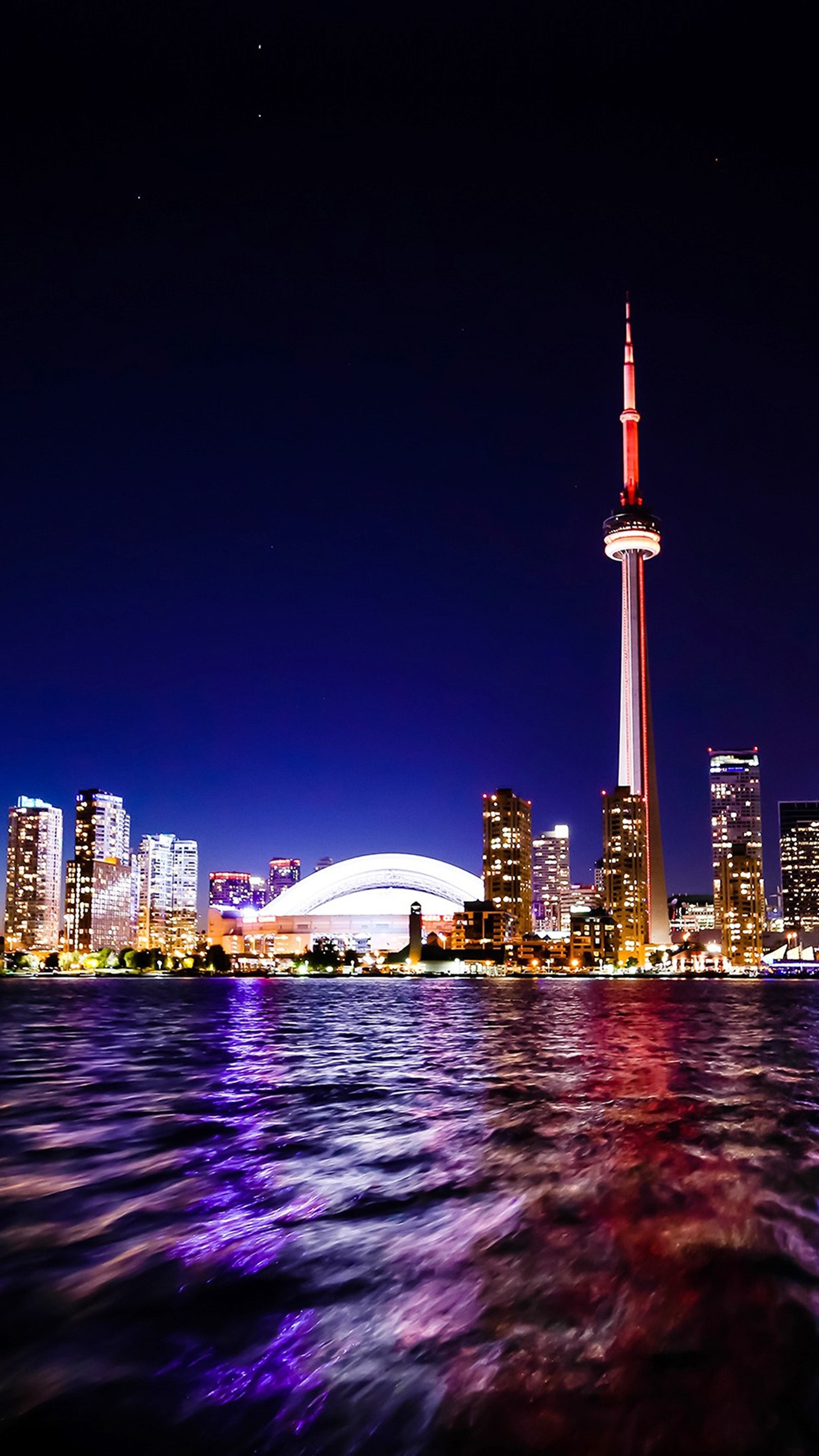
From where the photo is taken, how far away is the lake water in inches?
213

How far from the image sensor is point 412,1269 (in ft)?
27.4

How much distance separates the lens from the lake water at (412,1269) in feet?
17.7

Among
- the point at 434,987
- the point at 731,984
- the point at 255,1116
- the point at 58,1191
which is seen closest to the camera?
the point at 58,1191

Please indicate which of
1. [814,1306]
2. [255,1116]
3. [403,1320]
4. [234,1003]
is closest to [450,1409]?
[403,1320]

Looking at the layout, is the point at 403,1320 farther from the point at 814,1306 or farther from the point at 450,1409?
the point at 814,1306

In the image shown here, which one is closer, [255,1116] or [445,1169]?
[445,1169]

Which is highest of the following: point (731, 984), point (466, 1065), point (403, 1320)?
point (403, 1320)

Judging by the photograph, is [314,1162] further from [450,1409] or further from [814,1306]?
[450,1409]

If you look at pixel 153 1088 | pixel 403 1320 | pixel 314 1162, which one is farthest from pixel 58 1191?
pixel 153 1088

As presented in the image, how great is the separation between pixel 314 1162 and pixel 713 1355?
26.2 ft

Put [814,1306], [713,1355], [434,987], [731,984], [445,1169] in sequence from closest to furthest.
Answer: [713,1355]
[814,1306]
[445,1169]
[434,987]
[731,984]

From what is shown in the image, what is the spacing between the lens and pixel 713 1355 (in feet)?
21.0

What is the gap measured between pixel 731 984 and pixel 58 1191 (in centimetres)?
16759

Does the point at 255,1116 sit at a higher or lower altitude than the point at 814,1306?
lower
